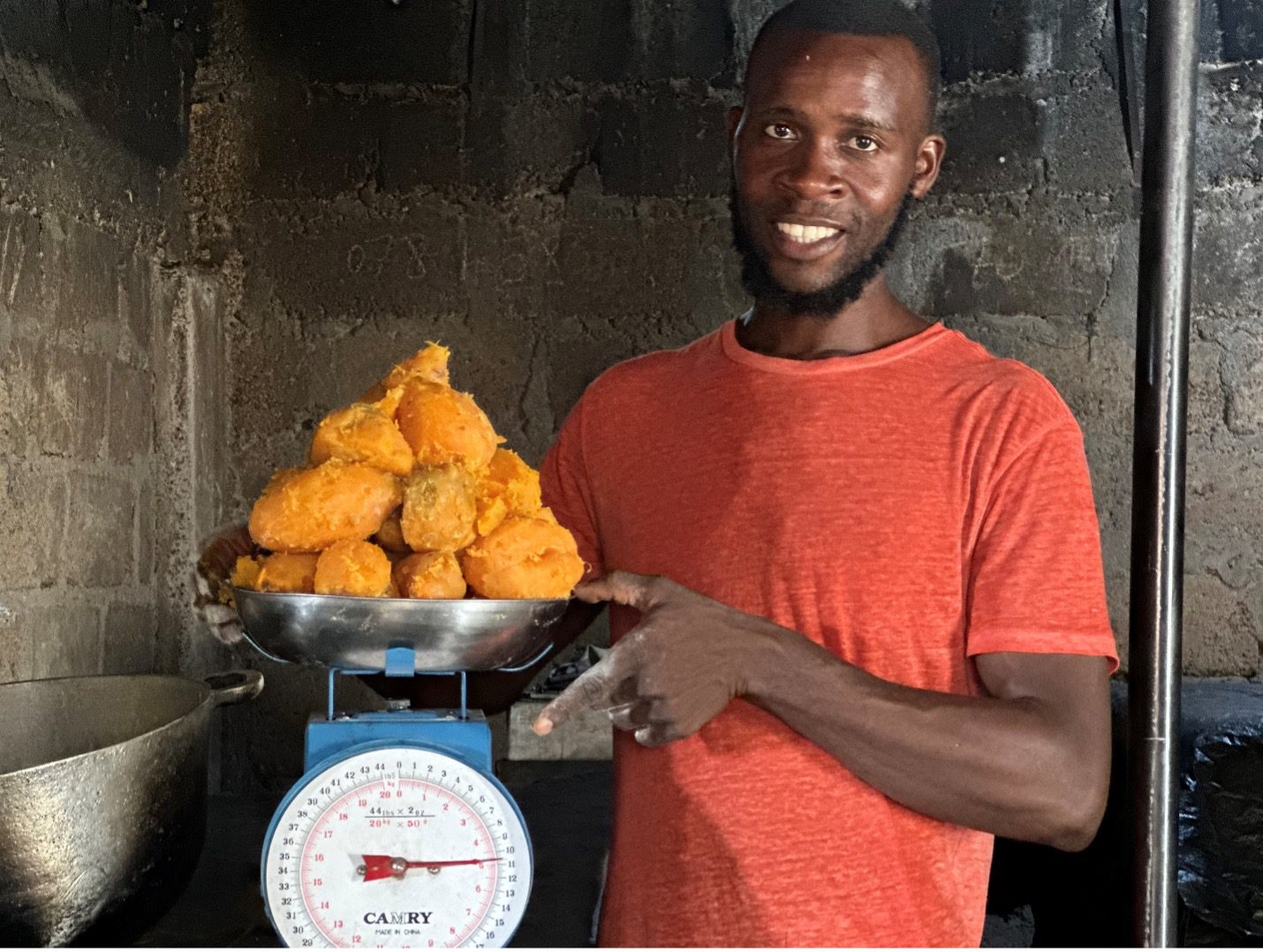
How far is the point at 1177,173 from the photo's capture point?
4.89 feet

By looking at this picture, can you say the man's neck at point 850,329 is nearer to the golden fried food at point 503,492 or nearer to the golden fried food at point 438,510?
the golden fried food at point 503,492

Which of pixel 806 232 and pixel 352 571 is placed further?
pixel 806 232

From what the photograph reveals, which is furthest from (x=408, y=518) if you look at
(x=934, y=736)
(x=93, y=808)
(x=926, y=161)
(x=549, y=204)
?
(x=549, y=204)

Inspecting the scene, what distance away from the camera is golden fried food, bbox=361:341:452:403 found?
1252 mm

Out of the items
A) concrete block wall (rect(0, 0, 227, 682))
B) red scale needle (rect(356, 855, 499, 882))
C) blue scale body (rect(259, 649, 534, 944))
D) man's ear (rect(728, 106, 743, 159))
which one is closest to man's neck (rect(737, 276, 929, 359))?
man's ear (rect(728, 106, 743, 159))

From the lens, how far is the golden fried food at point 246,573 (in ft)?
3.90

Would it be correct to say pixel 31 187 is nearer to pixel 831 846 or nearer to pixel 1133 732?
pixel 831 846

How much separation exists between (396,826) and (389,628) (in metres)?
0.21

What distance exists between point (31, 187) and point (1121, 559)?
6.31ft

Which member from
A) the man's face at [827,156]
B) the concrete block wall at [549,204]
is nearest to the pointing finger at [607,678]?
the man's face at [827,156]

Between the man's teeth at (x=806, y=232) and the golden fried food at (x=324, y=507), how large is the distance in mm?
619

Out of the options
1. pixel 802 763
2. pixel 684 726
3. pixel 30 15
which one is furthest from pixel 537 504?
pixel 30 15

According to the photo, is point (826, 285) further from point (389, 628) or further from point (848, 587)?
point (389, 628)

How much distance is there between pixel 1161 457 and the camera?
1515 millimetres
